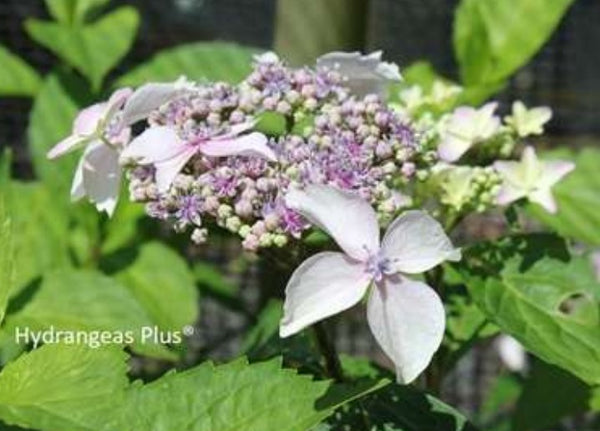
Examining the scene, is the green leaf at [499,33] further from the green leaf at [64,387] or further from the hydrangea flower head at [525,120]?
the green leaf at [64,387]

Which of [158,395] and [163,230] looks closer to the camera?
[158,395]

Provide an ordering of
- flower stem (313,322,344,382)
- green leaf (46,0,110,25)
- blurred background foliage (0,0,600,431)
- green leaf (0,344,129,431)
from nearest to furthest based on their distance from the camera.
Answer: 1. green leaf (0,344,129,431)
2. flower stem (313,322,344,382)
3. blurred background foliage (0,0,600,431)
4. green leaf (46,0,110,25)

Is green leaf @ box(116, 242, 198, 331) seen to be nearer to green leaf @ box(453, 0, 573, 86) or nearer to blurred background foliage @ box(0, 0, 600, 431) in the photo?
blurred background foliage @ box(0, 0, 600, 431)

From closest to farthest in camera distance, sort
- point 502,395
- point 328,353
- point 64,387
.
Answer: point 64,387 → point 328,353 → point 502,395

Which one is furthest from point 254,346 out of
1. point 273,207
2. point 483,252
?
point 273,207

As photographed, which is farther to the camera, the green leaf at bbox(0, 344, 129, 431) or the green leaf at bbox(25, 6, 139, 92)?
the green leaf at bbox(25, 6, 139, 92)

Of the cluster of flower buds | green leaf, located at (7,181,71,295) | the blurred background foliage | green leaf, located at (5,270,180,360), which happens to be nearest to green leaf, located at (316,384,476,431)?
the blurred background foliage

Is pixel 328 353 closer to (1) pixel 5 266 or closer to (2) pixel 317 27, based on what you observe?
(1) pixel 5 266

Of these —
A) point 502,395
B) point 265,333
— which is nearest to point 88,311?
point 265,333

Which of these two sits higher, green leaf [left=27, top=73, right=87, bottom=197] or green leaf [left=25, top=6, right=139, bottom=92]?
green leaf [left=25, top=6, right=139, bottom=92]
